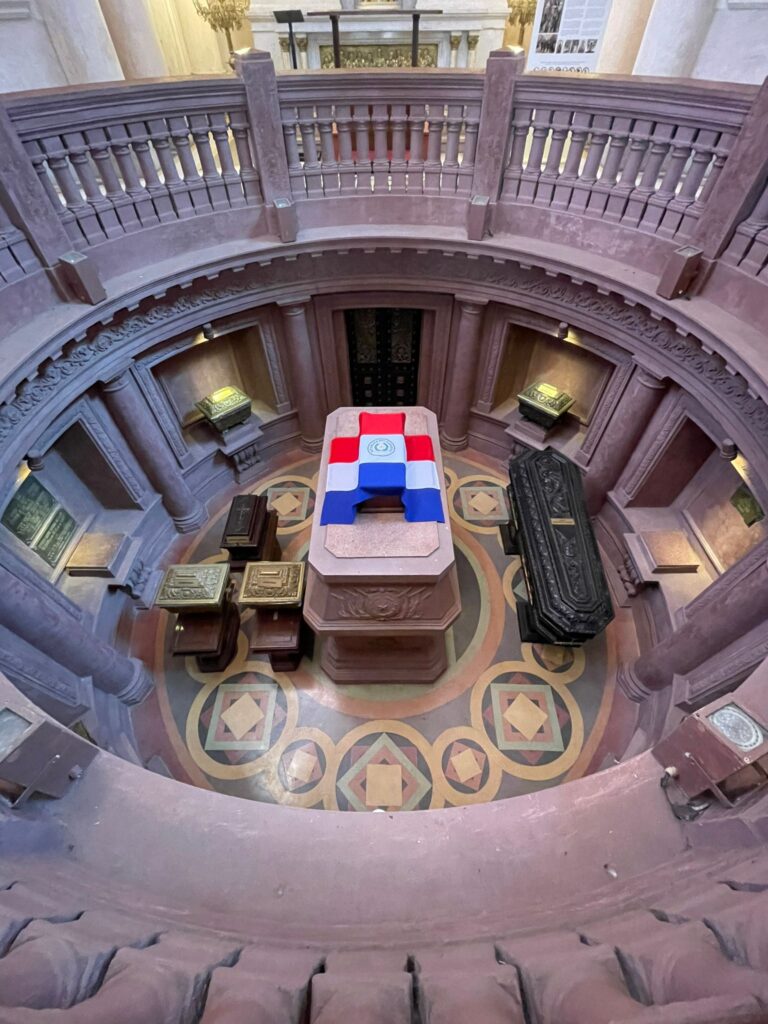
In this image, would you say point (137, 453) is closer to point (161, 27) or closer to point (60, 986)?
point (60, 986)

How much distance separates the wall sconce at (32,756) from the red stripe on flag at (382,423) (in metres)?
3.80

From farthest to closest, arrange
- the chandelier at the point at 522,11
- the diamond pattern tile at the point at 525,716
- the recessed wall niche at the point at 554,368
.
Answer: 1. the chandelier at the point at 522,11
2. the recessed wall niche at the point at 554,368
3. the diamond pattern tile at the point at 525,716

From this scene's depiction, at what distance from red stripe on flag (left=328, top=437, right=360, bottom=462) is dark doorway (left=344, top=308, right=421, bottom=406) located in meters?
2.70

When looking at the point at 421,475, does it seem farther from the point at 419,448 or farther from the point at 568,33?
the point at 568,33

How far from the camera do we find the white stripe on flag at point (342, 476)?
4.77m

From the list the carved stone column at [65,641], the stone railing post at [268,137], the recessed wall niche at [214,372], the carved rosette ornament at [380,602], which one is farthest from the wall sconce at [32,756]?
the stone railing post at [268,137]

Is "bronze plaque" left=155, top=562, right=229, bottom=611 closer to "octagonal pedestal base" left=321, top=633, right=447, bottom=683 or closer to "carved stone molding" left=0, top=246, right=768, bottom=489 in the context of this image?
"octagonal pedestal base" left=321, top=633, right=447, bottom=683

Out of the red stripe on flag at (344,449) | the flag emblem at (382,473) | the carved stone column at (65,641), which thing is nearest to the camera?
the carved stone column at (65,641)

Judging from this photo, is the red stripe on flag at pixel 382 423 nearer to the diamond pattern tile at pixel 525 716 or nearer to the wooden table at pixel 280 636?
the wooden table at pixel 280 636

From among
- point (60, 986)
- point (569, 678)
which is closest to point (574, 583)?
point (569, 678)

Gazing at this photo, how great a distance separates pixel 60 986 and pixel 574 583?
4.66 metres

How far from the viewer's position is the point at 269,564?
5.39 m

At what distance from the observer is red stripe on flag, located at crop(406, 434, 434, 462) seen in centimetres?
511

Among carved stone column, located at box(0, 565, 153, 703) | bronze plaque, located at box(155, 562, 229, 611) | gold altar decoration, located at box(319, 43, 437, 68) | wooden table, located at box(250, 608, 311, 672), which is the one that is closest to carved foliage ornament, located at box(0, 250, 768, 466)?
carved stone column, located at box(0, 565, 153, 703)
